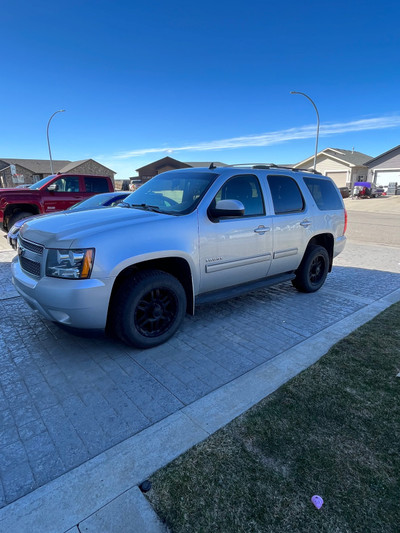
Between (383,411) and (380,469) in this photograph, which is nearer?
(380,469)

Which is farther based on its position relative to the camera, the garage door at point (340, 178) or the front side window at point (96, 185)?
the garage door at point (340, 178)

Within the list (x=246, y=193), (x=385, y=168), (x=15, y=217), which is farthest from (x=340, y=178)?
(x=246, y=193)

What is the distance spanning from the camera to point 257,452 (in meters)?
2.16

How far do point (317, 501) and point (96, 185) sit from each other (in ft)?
36.2

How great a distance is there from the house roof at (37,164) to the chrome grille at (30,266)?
196ft

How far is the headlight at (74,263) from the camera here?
9.39 feet

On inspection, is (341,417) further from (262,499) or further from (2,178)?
(2,178)

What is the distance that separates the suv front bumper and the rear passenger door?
2.55 m

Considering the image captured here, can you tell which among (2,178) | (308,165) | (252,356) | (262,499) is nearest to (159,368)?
(252,356)

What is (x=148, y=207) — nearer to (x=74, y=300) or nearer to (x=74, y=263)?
(x=74, y=263)

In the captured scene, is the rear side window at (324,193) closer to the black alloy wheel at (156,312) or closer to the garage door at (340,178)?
the black alloy wheel at (156,312)

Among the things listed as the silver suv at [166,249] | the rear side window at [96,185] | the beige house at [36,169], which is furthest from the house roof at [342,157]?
the silver suv at [166,249]

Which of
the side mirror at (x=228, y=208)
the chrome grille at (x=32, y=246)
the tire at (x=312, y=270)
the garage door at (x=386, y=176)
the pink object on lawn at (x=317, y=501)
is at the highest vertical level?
the garage door at (x=386, y=176)

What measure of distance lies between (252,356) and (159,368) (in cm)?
100
